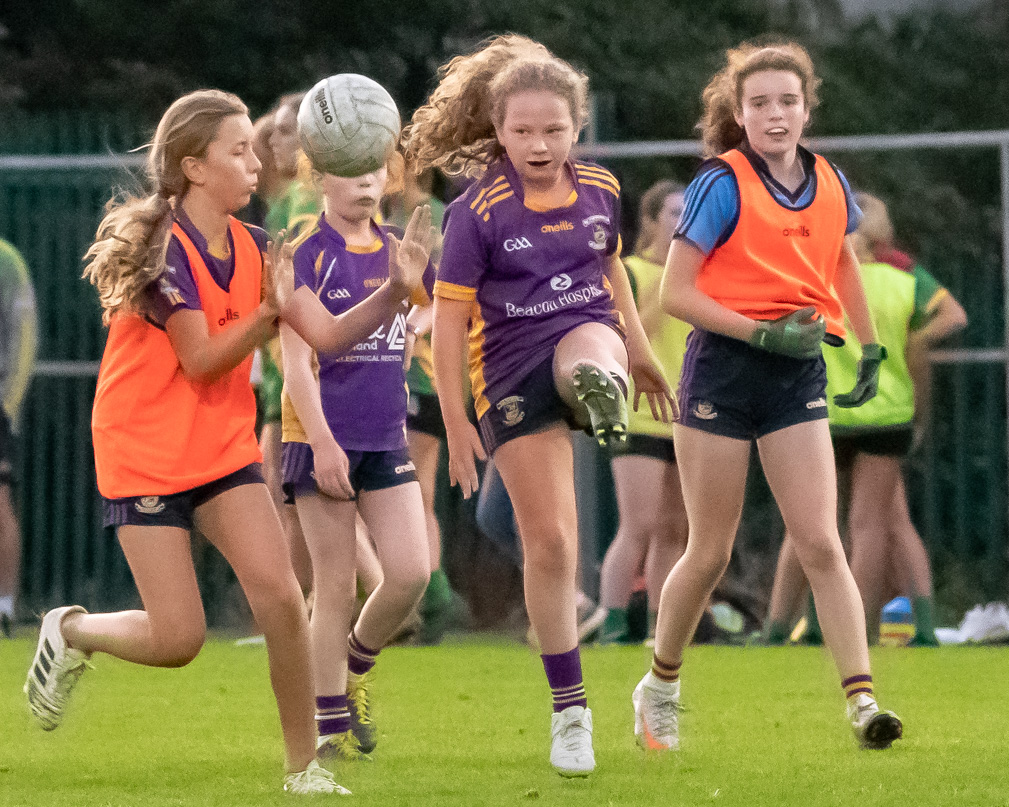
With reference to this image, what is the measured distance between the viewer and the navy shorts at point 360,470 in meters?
5.73

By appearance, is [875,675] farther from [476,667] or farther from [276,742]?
[276,742]

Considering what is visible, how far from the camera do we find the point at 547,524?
5.22m

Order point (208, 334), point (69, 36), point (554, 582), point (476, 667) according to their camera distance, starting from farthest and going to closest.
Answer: point (69, 36) → point (476, 667) → point (554, 582) → point (208, 334)

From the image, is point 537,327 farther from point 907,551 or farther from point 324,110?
point 907,551

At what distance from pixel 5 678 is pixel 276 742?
87.6 inches

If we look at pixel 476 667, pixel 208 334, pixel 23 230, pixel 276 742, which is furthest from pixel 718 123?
pixel 23 230

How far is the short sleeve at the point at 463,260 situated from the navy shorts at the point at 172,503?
75 centimetres

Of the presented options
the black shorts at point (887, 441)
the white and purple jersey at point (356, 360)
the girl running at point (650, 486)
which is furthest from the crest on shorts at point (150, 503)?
the black shorts at point (887, 441)

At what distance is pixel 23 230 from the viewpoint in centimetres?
1070

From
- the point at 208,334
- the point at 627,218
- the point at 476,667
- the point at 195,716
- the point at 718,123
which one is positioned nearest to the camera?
the point at 208,334

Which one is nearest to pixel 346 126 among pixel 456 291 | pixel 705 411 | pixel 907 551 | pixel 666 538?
pixel 456 291

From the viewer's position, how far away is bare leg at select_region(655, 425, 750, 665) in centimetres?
562

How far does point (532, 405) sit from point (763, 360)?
80 cm

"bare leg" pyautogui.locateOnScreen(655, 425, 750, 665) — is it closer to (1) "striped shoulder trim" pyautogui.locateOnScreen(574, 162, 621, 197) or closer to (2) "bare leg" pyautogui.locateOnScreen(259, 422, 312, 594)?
(1) "striped shoulder trim" pyautogui.locateOnScreen(574, 162, 621, 197)
